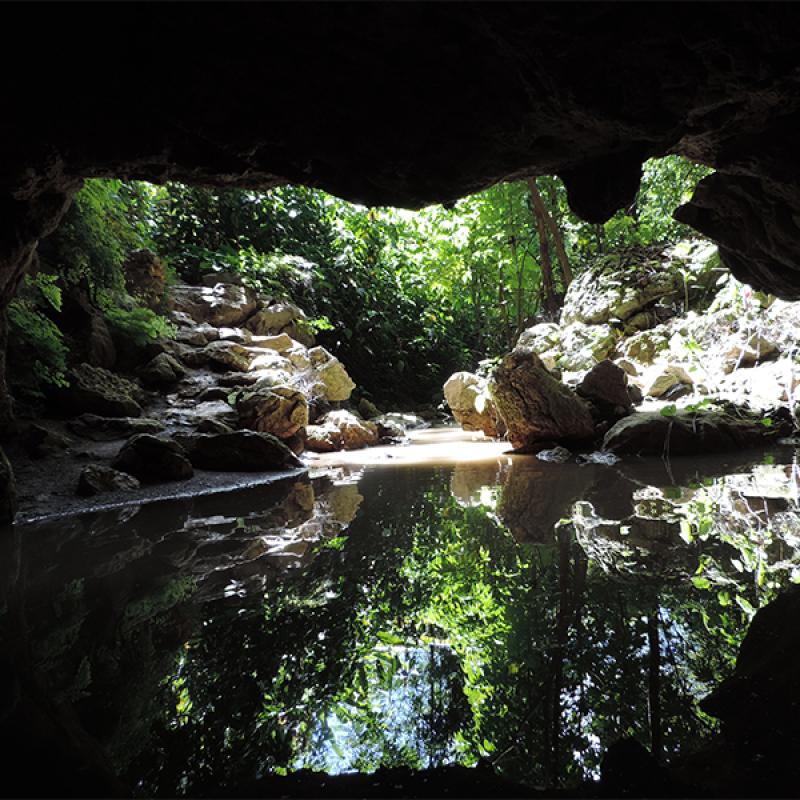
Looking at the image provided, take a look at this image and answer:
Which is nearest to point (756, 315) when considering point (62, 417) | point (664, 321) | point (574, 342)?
point (664, 321)

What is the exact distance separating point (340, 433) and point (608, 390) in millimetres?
5122

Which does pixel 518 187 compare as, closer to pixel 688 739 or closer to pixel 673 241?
pixel 673 241

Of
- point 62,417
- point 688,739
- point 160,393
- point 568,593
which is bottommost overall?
point 688,739

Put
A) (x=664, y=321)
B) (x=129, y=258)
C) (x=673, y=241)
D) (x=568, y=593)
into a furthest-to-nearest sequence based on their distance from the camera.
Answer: (x=673, y=241) → (x=664, y=321) → (x=129, y=258) → (x=568, y=593)

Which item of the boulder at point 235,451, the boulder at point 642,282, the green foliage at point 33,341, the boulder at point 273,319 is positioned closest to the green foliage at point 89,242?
the green foliage at point 33,341

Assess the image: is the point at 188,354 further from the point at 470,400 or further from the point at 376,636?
the point at 376,636

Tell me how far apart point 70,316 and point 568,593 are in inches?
303

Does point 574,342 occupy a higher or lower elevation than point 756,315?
higher

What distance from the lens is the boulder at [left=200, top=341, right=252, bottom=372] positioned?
29.5 ft

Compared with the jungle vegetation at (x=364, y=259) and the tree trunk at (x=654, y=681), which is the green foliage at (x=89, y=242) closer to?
the jungle vegetation at (x=364, y=259)

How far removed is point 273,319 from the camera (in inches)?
444

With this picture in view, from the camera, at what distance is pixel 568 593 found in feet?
7.72

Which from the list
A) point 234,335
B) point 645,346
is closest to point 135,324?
point 234,335

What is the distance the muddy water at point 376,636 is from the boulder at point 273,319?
7363 mm
